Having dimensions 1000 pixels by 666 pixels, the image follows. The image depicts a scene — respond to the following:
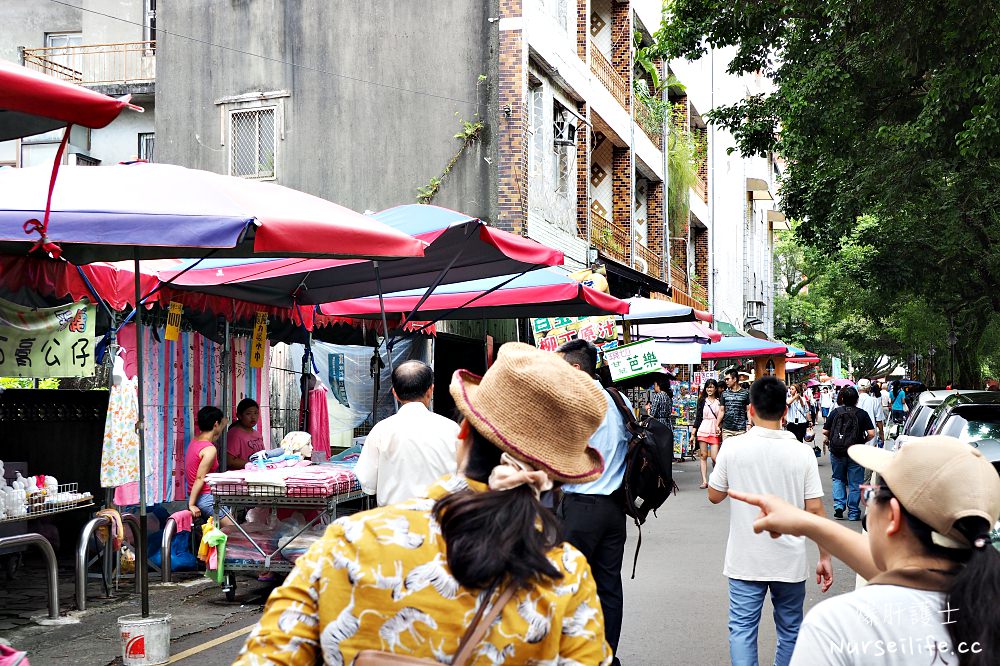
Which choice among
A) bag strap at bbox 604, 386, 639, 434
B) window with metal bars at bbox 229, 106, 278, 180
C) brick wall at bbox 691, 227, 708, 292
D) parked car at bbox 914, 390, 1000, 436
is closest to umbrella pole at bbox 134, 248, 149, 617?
bag strap at bbox 604, 386, 639, 434

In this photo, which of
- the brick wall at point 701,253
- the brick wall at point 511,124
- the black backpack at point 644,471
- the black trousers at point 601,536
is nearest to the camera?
the black trousers at point 601,536

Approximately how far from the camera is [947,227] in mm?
16547

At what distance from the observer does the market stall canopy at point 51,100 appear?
3.69m

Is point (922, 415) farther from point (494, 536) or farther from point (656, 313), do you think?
point (494, 536)

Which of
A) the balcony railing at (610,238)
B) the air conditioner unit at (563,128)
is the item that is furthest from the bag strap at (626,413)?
the balcony railing at (610,238)

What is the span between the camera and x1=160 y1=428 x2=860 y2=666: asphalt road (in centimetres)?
739

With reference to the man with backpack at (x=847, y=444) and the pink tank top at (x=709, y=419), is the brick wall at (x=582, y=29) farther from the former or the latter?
the man with backpack at (x=847, y=444)

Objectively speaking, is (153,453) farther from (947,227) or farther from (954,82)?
(947,227)

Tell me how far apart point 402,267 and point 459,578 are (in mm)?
7347

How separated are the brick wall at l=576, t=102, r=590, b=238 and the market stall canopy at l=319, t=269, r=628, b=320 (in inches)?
480

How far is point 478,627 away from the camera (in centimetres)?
215

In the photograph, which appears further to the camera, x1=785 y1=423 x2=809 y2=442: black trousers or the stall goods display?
x1=785 y1=423 x2=809 y2=442: black trousers

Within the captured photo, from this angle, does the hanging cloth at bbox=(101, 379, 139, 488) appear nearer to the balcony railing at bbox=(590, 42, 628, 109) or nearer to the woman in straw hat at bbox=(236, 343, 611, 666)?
the woman in straw hat at bbox=(236, 343, 611, 666)

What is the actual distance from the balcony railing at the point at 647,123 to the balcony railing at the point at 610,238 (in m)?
3.20
